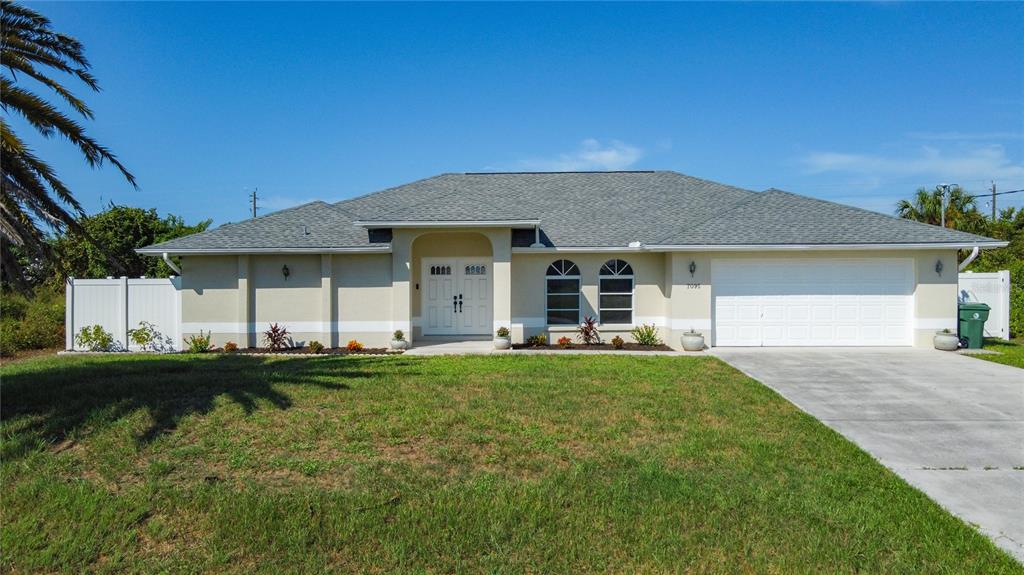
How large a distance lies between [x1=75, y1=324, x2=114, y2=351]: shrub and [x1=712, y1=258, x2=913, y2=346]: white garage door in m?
16.6

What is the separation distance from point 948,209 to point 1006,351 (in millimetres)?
23756

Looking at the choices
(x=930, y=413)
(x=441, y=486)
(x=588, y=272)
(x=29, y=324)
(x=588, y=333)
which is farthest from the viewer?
(x=588, y=272)

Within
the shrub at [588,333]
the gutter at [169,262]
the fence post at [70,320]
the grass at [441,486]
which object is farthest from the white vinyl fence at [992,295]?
the fence post at [70,320]

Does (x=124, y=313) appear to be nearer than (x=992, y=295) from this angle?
Yes

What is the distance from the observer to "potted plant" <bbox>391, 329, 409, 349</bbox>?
14.6 metres

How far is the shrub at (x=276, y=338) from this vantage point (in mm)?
14820

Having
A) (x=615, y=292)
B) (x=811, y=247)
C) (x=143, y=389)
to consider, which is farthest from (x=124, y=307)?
(x=811, y=247)

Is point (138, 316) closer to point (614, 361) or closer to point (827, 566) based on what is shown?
point (614, 361)

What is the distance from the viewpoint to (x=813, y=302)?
14.8 m

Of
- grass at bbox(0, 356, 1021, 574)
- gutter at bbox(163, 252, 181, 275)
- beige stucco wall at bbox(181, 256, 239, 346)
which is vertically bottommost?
grass at bbox(0, 356, 1021, 574)

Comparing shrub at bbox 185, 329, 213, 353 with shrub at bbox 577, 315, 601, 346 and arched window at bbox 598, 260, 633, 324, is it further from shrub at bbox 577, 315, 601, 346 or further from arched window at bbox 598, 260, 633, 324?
arched window at bbox 598, 260, 633, 324

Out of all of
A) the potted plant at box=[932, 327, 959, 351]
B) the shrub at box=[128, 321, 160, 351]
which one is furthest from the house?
the shrub at box=[128, 321, 160, 351]

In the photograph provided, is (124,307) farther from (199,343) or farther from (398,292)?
(398,292)

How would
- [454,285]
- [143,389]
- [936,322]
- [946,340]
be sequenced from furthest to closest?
[454,285]
[936,322]
[946,340]
[143,389]
